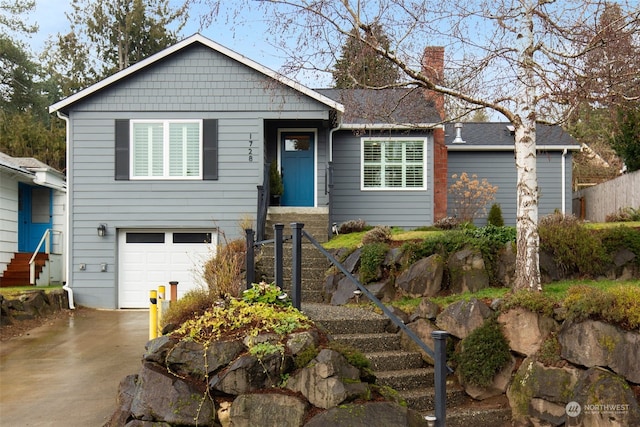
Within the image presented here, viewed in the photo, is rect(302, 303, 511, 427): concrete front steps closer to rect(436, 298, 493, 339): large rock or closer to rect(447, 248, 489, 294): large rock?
rect(436, 298, 493, 339): large rock

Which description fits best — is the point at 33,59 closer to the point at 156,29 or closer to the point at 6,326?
the point at 156,29

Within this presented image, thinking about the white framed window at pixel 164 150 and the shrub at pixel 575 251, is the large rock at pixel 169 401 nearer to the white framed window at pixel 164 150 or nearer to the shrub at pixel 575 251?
the shrub at pixel 575 251

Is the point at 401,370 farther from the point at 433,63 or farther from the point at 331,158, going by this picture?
the point at 331,158

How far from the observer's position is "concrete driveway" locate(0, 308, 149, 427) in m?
7.28

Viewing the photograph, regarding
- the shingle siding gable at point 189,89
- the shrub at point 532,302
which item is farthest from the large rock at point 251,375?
the shingle siding gable at point 189,89

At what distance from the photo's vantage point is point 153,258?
47.6 feet

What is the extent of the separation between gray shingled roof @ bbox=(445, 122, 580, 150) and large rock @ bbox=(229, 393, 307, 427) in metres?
13.1

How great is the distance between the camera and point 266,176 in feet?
44.4

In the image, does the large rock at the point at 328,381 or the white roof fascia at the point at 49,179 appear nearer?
the large rock at the point at 328,381

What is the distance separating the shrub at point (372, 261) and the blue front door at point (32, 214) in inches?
484

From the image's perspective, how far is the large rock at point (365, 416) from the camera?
211 inches

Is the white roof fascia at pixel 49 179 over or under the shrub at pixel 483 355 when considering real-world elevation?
over

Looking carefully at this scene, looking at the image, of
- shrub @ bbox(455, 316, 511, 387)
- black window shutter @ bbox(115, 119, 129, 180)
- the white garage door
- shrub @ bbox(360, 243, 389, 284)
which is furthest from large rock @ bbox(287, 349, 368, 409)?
black window shutter @ bbox(115, 119, 129, 180)

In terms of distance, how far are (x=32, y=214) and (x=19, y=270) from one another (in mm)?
→ 2859
